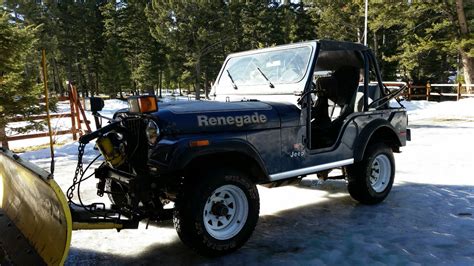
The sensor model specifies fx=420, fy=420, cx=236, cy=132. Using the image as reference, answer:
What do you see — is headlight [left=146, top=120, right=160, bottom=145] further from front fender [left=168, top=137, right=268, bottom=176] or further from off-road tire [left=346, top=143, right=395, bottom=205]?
off-road tire [left=346, top=143, right=395, bottom=205]

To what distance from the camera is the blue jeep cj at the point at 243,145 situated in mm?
3750

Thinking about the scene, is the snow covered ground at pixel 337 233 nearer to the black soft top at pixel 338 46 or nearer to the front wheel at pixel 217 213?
the front wheel at pixel 217 213

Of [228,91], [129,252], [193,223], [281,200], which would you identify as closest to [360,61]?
[228,91]

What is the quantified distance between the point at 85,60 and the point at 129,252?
50.7 m

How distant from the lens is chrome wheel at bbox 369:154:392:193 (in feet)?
18.8

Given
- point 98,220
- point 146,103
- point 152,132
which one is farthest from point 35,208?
point 146,103

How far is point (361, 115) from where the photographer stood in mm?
5402

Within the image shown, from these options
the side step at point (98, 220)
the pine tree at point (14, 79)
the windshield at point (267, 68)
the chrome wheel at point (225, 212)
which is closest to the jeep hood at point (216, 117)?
the chrome wheel at point (225, 212)

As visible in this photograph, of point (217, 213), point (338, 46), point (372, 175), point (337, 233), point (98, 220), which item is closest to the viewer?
point (98, 220)

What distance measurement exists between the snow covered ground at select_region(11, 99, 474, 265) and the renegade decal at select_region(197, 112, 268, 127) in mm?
1261

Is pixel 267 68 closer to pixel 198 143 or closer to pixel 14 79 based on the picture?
pixel 198 143

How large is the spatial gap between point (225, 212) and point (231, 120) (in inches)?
34.8

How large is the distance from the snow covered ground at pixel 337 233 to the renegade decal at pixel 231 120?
126 centimetres

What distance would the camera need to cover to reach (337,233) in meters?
4.62
